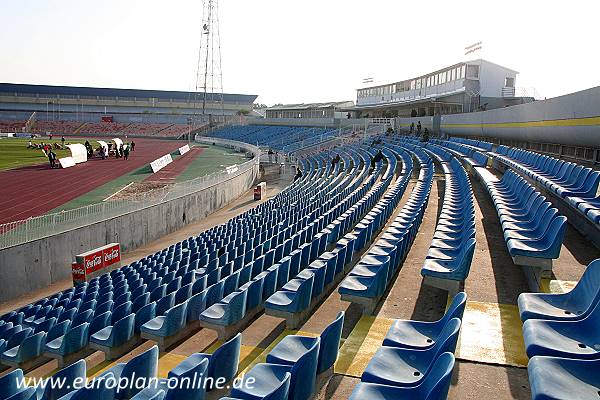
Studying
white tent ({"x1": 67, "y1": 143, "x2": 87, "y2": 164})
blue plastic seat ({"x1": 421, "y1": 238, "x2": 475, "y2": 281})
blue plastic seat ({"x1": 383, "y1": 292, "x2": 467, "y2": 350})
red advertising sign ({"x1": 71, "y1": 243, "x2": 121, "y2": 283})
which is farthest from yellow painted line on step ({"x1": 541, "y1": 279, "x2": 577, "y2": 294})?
white tent ({"x1": 67, "y1": 143, "x2": 87, "y2": 164})

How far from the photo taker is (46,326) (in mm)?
7824

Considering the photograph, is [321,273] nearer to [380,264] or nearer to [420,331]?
[380,264]

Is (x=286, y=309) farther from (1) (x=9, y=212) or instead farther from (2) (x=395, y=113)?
(2) (x=395, y=113)

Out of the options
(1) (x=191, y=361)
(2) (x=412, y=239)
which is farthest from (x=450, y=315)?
(2) (x=412, y=239)

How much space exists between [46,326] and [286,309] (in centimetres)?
443

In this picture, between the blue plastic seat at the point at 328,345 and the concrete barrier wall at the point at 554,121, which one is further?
the concrete barrier wall at the point at 554,121

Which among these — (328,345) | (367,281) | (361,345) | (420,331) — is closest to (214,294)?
(367,281)

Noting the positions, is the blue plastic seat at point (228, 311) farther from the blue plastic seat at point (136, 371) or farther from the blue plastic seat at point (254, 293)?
the blue plastic seat at point (136, 371)

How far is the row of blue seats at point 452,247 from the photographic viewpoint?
5.46 metres

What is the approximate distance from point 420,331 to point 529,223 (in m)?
3.25

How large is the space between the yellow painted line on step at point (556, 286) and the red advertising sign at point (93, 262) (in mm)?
10228

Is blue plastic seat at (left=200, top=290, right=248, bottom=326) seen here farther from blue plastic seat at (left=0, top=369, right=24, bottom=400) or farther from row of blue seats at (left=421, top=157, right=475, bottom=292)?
row of blue seats at (left=421, top=157, right=475, bottom=292)

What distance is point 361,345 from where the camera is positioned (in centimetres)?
502

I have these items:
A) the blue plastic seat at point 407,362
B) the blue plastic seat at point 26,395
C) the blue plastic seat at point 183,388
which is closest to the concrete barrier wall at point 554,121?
the blue plastic seat at point 407,362
